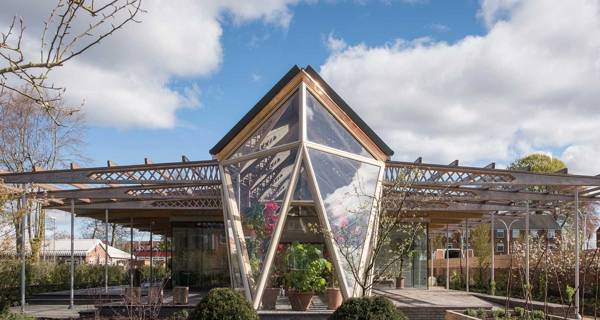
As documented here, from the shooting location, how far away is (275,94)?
16250mm

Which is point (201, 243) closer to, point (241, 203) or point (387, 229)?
point (241, 203)

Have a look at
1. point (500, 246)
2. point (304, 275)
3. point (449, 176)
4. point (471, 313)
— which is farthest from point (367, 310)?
point (500, 246)

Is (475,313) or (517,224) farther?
(517,224)

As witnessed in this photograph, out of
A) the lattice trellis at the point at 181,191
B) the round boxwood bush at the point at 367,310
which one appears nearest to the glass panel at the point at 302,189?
the lattice trellis at the point at 181,191

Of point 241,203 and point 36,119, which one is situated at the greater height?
point 36,119

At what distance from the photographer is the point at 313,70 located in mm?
16391

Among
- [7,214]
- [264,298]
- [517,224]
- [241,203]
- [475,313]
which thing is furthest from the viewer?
[517,224]

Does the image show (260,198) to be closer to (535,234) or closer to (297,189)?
(297,189)

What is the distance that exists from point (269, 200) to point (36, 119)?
17082 mm

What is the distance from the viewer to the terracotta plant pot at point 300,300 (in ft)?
48.8

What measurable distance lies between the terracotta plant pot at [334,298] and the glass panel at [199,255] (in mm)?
11206

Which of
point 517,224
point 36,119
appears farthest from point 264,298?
point 517,224

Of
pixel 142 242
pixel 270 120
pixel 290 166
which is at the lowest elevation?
pixel 142 242

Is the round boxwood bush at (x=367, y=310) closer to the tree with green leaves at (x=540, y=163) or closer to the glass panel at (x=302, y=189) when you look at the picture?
the glass panel at (x=302, y=189)
